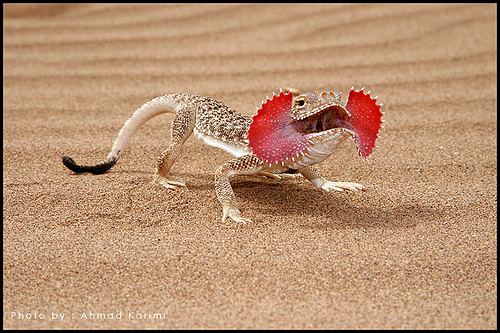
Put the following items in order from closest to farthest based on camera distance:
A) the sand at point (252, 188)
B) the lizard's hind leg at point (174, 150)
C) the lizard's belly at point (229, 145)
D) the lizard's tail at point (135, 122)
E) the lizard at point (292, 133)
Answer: the sand at point (252, 188), the lizard at point (292, 133), the lizard's belly at point (229, 145), the lizard's hind leg at point (174, 150), the lizard's tail at point (135, 122)

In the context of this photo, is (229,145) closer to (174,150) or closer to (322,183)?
(174,150)

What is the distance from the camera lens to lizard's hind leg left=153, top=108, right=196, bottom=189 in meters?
3.12

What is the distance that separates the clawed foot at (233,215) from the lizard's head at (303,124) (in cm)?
29

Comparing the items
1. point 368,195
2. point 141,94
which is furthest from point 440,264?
point 141,94

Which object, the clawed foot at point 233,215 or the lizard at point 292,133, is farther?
the clawed foot at point 233,215

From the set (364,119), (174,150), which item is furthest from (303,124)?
(174,150)

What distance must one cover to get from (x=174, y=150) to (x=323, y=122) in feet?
2.85

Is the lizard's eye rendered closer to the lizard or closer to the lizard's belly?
the lizard

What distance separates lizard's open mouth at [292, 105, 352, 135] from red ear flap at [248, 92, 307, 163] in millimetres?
41

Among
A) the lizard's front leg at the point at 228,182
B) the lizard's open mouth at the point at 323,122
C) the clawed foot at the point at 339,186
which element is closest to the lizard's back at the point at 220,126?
the lizard's front leg at the point at 228,182

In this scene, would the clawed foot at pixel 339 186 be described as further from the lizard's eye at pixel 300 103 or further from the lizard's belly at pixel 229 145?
the lizard's eye at pixel 300 103

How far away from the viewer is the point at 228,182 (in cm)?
283

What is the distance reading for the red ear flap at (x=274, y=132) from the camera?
2.67 metres

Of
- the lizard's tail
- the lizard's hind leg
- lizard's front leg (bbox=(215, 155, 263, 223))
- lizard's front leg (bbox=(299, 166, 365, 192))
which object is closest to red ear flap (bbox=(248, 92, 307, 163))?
lizard's front leg (bbox=(215, 155, 263, 223))
